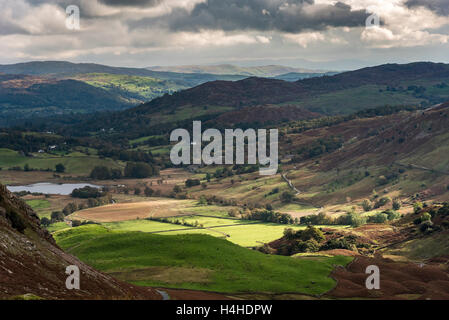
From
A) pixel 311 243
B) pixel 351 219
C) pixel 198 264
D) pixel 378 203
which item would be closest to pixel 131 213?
pixel 351 219

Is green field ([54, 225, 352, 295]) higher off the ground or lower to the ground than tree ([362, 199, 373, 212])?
higher

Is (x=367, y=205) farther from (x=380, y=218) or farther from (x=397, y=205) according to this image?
(x=380, y=218)

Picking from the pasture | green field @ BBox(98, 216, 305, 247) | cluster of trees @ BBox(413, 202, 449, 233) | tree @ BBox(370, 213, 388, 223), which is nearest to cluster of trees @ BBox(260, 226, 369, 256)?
cluster of trees @ BBox(413, 202, 449, 233)

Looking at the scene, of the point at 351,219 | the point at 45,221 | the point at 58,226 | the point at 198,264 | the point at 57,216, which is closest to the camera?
the point at 198,264

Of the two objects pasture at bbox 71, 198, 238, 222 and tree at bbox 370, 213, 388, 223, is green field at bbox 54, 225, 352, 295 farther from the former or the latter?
pasture at bbox 71, 198, 238, 222

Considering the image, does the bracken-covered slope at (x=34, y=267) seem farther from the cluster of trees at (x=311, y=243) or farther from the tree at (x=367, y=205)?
the tree at (x=367, y=205)

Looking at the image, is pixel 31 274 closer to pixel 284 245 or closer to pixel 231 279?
pixel 231 279
